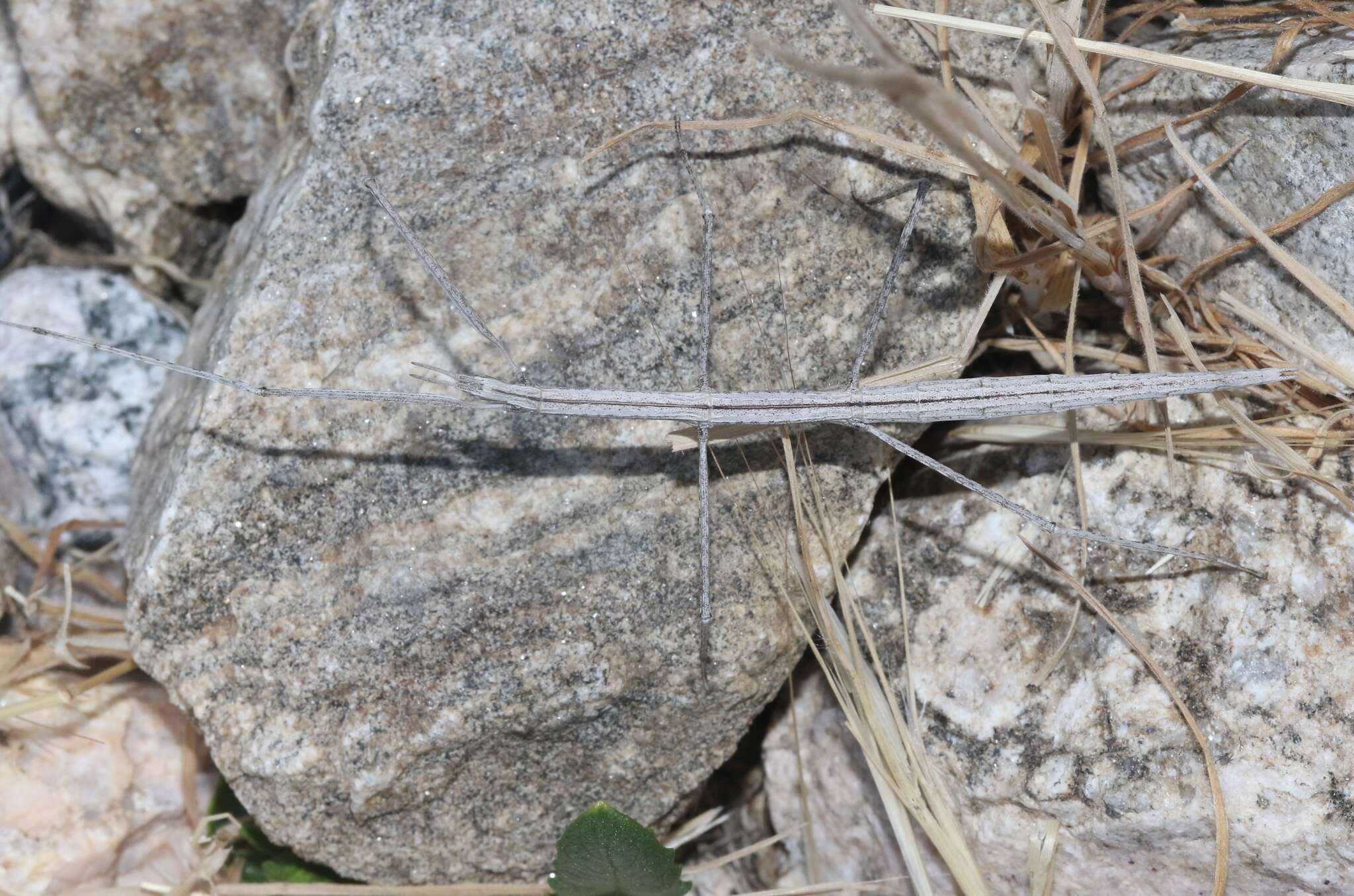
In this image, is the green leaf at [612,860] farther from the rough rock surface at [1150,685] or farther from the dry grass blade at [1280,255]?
the dry grass blade at [1280,255]

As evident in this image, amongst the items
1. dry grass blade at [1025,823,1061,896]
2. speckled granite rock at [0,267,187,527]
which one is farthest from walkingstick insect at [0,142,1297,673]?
speckled granite rock at [0,267,187,527]

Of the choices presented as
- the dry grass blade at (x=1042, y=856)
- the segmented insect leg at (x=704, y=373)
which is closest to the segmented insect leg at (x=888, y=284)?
the segmented insect leg at (x=704, y=373)

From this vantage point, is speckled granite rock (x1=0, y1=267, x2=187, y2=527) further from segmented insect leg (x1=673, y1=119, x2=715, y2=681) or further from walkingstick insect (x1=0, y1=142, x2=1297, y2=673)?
segmented insect leg (x1=673, y1=119, x2=715, y2=681)

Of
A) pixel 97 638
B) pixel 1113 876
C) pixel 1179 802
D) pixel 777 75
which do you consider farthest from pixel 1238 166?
pixel 97 638

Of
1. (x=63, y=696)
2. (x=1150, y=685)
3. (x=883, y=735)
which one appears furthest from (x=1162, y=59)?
(x=63, y=696)

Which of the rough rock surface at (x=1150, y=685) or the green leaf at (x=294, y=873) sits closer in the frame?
the rough rock surface at (x=1150, y=685)

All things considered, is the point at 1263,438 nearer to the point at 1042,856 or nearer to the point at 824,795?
the point at 1042,856

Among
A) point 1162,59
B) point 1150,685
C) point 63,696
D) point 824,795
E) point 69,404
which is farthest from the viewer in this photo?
point 69,404
